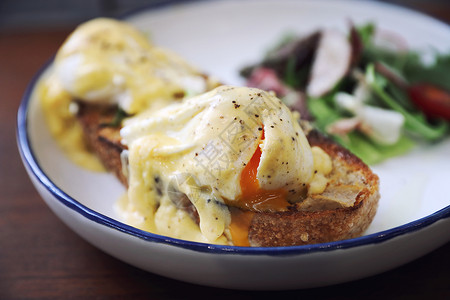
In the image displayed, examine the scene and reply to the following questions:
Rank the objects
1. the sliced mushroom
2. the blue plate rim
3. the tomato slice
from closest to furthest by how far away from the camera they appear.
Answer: the blue plate rim < the tomato slice < the sliced mushroom

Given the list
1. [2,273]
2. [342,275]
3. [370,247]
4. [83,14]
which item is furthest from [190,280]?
[83,14]

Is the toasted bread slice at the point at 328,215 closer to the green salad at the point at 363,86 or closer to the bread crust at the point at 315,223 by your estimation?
the bread crust at the point at 315,223

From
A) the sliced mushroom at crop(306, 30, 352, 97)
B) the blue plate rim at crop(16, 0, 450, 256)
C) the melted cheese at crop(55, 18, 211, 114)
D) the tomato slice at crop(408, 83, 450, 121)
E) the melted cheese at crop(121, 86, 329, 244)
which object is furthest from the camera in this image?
the sliced mushroom at crop(306, 30, 352, 97)

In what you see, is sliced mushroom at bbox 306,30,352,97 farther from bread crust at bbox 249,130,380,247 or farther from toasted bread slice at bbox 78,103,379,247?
bread crust at bbox 249,130,380,247

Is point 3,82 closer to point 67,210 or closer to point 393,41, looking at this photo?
point 67,210

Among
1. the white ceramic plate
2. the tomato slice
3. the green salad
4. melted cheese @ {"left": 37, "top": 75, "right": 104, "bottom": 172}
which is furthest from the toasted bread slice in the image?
the tomato slice

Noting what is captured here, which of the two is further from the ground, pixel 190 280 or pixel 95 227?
pixel 95 227

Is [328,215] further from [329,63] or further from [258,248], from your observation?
[329,63]
